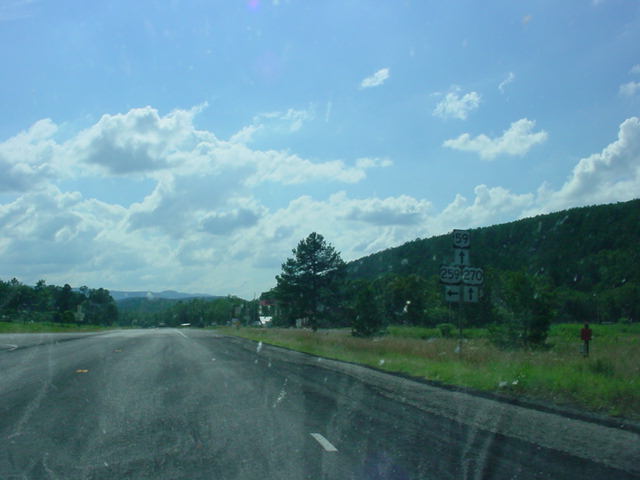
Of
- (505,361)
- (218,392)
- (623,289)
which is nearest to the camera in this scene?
(218,392)

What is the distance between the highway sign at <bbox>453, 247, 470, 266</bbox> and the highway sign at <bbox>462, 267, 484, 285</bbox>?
1.10 ft

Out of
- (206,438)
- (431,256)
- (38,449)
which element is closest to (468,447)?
(206,438)

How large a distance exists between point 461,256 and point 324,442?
12125mm

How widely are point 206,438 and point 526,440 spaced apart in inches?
176

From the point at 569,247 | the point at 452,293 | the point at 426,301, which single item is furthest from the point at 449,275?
the point at 569,247

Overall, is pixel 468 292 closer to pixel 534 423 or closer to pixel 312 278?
pixel 534 423

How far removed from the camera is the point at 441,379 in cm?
1739

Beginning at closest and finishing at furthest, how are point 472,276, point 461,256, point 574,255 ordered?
point 472,276, point 461,256, point 574,255

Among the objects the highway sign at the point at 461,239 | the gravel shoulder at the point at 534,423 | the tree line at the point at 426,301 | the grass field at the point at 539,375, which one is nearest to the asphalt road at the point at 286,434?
the gravel shoulder at the point at 534,423

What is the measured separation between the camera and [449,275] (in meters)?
19.9

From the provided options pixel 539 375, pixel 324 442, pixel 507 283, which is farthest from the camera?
pixel 507 283

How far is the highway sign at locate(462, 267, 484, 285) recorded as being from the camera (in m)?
19.5

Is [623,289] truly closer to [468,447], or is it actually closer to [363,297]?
[363,297]

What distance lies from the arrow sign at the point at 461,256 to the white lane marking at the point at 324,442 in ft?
37.4
